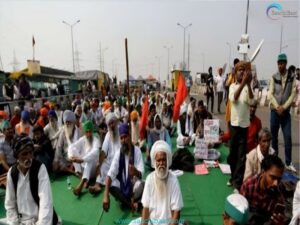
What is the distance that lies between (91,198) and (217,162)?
9.31 ft

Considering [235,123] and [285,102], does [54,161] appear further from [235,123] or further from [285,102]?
[285,102]

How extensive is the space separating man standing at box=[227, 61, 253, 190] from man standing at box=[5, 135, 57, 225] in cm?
274

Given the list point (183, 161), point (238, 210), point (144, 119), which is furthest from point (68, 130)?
point (238, 210)

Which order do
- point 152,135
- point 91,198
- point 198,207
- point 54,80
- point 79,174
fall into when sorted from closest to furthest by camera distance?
point 198,207
point 91,198
point 79,174
point 152,135
point 54,80

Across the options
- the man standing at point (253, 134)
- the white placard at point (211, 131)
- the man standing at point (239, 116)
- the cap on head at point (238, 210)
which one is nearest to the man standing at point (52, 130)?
the white placard at point (211, 131)

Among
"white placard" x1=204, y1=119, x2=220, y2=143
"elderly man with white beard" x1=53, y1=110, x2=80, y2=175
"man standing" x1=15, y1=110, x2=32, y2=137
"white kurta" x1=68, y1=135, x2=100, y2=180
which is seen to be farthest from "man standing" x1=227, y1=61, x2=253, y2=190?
"man standing" x1=15, y1=110, x2=32, y2=137

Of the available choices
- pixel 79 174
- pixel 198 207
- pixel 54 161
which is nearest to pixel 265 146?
pixel 198 207

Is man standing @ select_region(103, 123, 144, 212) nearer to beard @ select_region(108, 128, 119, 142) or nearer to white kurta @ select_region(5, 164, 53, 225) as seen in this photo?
beard @ select_region(108, 128, 119, 142)

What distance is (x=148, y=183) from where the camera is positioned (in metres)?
3.22

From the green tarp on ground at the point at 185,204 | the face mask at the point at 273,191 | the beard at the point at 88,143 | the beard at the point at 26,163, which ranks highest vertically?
the beard at the point at 26,163

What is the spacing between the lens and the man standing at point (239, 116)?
168 inches

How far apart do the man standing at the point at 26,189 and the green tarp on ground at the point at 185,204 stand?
3.32ft

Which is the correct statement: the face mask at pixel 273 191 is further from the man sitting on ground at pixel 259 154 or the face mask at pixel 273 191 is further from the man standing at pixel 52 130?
the man standing at pixel 52 130

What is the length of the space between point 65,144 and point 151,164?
6.86 feet
